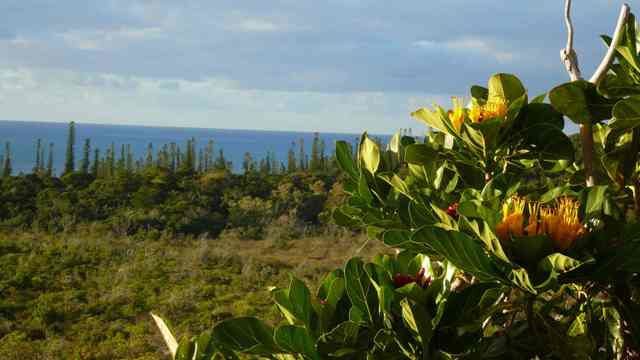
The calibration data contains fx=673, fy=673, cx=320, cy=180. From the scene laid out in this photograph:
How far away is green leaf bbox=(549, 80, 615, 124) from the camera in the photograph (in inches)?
35.1

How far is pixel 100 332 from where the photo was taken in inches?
313

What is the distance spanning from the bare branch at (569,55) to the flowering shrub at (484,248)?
46 mm

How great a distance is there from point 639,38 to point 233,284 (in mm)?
9780

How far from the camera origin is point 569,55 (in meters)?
0.97

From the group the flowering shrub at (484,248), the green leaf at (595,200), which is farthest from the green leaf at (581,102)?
the green leaf at (595,200)

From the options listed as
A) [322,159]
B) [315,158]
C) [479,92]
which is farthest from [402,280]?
[322,159]

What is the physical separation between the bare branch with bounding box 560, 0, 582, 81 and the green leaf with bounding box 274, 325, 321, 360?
0.53 metres

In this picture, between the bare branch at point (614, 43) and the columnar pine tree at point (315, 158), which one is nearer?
the bare branch at point (614, 43)

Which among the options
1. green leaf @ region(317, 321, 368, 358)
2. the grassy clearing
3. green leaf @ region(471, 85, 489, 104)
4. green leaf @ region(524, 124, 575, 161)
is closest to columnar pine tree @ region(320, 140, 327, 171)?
the grassy clearing

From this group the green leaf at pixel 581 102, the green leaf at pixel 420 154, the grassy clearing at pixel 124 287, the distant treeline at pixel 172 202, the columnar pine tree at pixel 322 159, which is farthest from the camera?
the columnar pine tree at pixel 322 159

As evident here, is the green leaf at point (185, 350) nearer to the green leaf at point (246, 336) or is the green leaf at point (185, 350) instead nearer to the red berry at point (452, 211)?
the green leaf at point (246, 336)

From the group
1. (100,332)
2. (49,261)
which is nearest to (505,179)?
(100,332)

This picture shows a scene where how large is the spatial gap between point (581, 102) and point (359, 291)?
405mm

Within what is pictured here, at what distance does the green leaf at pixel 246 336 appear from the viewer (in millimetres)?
789
